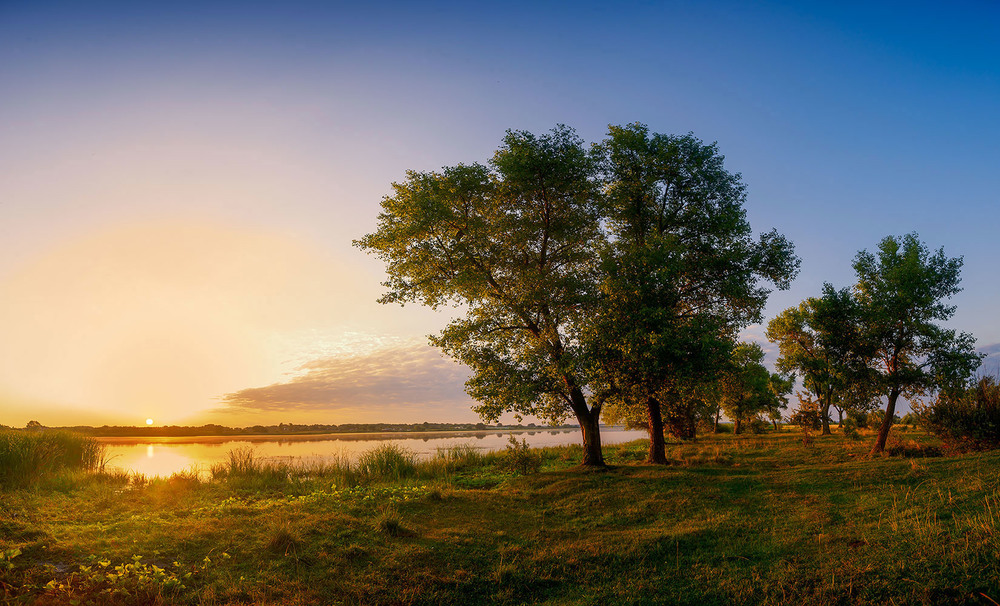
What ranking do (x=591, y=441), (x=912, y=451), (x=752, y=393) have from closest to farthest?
(x=912, y=451) < (x=591, y=441) < (x=752, y=393)

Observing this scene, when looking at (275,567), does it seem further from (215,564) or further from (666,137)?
(666,137)

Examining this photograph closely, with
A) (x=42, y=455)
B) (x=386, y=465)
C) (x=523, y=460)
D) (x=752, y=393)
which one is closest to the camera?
(x=42, y=455)

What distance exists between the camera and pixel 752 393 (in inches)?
1811

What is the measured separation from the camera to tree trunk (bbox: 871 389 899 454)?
63.6ft

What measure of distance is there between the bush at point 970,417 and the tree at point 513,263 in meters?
13.4

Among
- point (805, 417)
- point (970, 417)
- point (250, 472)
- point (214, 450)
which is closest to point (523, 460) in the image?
point (250, 472)

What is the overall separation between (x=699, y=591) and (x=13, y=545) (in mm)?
10886

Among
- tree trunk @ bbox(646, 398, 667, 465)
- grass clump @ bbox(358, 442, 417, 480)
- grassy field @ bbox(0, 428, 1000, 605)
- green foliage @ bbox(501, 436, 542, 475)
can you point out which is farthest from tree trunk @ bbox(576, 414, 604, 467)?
grass clump @ bbox(358, 442, 417, 480)

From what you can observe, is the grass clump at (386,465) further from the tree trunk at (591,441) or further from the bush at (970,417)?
the bush at (970,417)

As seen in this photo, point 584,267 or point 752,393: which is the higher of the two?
point 584,267

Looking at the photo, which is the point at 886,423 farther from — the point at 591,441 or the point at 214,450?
the point at 214,450

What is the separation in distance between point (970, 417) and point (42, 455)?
3515 cm

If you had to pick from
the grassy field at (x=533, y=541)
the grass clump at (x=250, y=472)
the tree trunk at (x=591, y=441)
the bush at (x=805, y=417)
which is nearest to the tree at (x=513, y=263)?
the tree trunk at (x=591, y=441)

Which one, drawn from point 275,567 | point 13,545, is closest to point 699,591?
point 275,567
